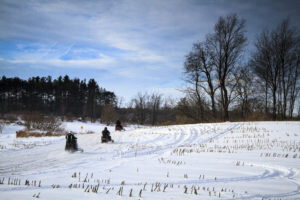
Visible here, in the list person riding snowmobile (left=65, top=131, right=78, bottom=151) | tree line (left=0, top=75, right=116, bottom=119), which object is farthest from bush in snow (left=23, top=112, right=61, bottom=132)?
tree line (left=0, top=75, right=116, bottom=119)

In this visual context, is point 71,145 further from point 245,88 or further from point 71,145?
point 245,88

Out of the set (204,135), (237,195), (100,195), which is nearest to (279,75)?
(204,135)

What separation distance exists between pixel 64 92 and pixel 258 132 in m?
70.1

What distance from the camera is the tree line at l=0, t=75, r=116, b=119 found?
67.2 m

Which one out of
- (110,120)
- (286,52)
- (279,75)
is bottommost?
(110,120)

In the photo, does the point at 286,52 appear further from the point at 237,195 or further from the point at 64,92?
the point at 64,92

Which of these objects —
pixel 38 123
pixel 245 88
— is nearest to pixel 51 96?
pixel 38 123

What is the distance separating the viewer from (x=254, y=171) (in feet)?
18.8

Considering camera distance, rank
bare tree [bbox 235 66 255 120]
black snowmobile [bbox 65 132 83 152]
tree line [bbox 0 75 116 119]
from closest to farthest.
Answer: black snowmobile [bbox 65 132 83 152], bare tree [bbox 235 66 255 120], tree line [bbox 0 75 116 119]

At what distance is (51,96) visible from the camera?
72.4 m

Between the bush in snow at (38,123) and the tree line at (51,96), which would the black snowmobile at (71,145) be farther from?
the tree line at (51,96)

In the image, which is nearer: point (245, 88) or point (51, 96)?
point (245, 88)

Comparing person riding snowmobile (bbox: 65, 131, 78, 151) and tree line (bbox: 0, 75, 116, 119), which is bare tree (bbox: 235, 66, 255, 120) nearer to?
person riding snowmobile (bbox: 65, 131, 78, 151)

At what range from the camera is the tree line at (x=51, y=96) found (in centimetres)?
6719
